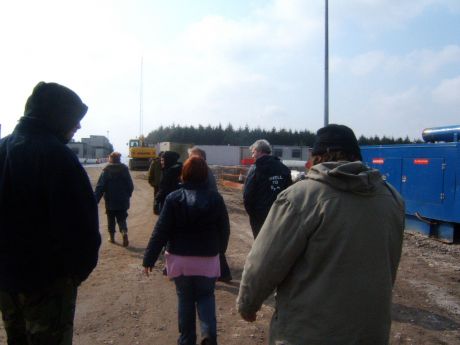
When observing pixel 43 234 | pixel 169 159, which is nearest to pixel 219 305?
pixel 169 159

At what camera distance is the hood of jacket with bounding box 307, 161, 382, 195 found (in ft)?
7.28

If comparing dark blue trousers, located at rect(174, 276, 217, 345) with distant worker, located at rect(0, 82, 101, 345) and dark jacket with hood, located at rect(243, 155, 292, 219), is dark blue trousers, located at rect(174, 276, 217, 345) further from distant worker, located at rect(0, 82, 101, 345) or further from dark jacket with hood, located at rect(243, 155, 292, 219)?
dark jacket with hood, located at rect(243, 155, 292, 219)

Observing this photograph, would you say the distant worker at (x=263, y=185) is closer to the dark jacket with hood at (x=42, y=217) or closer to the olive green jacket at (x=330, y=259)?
the dark jacket with hood at (x=42, y=217)

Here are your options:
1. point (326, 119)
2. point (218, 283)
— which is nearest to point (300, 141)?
point (326, 119)

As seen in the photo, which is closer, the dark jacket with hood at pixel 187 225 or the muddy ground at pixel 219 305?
the dark jacket with hood at pixel 187 225

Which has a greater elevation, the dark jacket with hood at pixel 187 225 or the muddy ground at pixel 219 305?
the dark jacket with hood at pixel 187 225

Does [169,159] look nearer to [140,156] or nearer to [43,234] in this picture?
[43,234]

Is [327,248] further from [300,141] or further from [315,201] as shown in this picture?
[300,141]

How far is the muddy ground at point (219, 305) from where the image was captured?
5055 mm

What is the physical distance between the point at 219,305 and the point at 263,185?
1.62 metres

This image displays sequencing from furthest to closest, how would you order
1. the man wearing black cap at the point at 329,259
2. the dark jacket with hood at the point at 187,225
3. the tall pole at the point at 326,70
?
the tall pole at the point at 326,70 → the dark jacket with hood at the point at 187,225 → the man wearing black cap at the point at 329,259

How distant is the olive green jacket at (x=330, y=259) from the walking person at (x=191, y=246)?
1925 mm

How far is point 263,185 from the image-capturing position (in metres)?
5.94

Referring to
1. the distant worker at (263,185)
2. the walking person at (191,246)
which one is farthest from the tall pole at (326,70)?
the walking person at (191,246)
